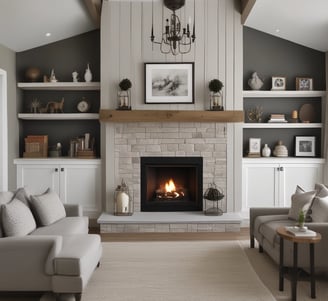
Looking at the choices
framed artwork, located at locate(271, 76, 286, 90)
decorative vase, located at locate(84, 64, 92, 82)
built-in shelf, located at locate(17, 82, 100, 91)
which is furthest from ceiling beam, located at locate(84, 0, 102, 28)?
framed artwork, located at locate(271, 76, 286, 90)

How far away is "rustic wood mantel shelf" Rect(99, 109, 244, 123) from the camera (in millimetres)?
5863

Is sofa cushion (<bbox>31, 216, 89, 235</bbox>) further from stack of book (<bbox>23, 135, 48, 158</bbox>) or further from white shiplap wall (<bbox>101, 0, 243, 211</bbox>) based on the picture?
stack of book (<bbox>23, 135, 48, 158</bbox>)

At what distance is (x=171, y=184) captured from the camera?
6.43 meters

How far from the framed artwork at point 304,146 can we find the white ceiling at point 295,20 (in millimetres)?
1402

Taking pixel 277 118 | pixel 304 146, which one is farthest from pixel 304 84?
pixel 304 146

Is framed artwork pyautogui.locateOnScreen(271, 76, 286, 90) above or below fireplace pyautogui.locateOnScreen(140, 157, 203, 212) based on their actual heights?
above

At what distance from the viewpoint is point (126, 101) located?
6004 mm

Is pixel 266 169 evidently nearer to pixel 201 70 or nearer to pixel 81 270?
pixel 201 70

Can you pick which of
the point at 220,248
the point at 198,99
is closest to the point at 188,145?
the point at 198,99

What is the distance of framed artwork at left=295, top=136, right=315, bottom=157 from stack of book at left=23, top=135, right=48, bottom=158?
3948 millimetres

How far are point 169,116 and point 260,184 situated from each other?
5.77 ft

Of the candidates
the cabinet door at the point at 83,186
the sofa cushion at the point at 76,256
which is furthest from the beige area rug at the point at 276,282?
the cabinet door at the point at 83,186

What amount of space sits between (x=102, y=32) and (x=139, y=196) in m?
2.45

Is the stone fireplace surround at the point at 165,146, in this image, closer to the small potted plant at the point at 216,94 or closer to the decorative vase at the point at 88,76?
the small potted plant at the point at 216,94
